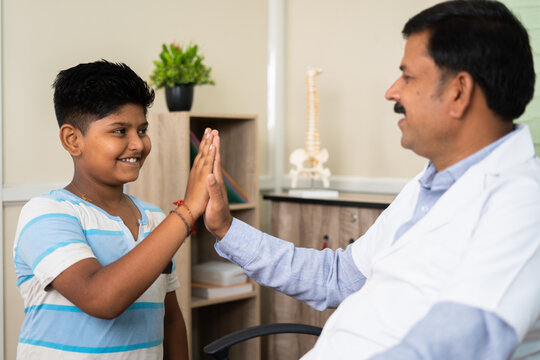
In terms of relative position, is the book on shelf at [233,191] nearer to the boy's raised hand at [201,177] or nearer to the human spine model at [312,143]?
the human spine model at [312,143]

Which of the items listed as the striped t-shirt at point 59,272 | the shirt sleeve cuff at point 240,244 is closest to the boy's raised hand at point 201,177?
the shirt sleeve cuff at point 240,244

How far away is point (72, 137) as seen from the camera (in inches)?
61.3

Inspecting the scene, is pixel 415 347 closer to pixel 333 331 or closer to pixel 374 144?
pixel 333 331

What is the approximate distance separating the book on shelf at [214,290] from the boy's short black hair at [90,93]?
1.35 meters

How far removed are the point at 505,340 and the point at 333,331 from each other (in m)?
0.37

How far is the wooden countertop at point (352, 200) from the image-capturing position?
2.53 metres

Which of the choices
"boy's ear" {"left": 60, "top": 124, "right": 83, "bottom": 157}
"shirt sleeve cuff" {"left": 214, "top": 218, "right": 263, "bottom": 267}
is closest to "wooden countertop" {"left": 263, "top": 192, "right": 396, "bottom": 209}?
"shirt sleeve cuff" {"left": 214, "top": 218, "right": 263, "bottom": 267}

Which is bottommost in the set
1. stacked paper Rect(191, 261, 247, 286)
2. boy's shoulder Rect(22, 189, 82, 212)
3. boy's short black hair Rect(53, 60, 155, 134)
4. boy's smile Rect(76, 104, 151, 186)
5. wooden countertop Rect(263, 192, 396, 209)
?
stacked paper Rect(191, 261, 247, 286)

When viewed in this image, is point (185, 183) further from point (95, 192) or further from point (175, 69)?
point (95, 192)

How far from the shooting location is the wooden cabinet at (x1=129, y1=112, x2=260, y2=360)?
2.55m

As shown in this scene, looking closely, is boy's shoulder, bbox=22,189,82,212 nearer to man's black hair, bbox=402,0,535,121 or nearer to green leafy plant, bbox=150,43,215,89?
man's black hair, bbox=402,0,535,121

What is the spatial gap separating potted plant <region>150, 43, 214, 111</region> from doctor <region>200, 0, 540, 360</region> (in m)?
1.51

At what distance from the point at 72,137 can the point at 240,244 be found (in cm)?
54

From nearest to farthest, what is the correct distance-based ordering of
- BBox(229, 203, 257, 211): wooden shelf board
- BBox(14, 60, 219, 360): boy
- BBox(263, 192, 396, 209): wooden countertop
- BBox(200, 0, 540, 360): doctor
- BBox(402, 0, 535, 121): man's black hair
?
A: BBox(200, 0, 540, 360): doctor
BBox(402, 0, 535, 121): man's black hair
BBox(14, 60, 219, 360): boy
BBox(263, 192, 396, 209): wooden countertop
BBox(229, 203, 257, 211): wooden shelf board
